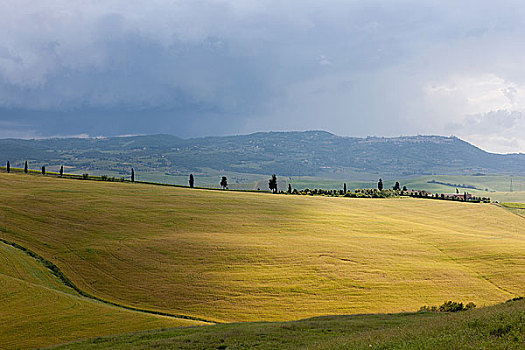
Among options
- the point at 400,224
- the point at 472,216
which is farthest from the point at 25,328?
the point at 472,216

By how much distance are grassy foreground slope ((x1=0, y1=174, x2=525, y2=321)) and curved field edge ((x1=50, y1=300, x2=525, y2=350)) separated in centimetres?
1393

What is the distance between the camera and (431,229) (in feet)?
273

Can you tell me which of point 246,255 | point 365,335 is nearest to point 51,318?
point 246,255

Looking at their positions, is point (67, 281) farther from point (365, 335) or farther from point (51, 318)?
point (365, 335)

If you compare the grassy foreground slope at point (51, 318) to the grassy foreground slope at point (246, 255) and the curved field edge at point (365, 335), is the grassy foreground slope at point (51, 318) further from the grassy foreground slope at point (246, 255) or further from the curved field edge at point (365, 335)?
the grassy foreground slope at point (246, 255)

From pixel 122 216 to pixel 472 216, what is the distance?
93.8 m

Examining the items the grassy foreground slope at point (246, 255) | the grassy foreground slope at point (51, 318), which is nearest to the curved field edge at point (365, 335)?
the grassy foreground slope at point (51, 318)

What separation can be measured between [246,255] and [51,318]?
25589 millimetres

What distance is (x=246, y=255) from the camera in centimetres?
5391

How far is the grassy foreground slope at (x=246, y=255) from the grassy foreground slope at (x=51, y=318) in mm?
6087

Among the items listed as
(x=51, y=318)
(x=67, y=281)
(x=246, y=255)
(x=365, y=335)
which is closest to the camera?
(x=365, y=335)

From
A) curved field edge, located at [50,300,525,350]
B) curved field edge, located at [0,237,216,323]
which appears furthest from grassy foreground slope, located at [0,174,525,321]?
curved field edge, located at [50,300,525,350]

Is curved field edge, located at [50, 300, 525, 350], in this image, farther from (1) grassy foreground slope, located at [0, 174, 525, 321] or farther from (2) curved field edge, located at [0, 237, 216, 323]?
(1) grassy foreground slope, located at [0, 174, 525, 321]

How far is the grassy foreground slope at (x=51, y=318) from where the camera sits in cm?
3039
